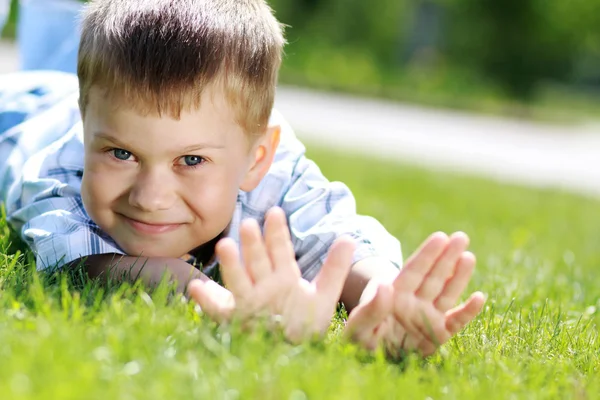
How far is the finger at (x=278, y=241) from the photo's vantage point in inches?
81.0

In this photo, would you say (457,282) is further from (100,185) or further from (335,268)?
(100,185)

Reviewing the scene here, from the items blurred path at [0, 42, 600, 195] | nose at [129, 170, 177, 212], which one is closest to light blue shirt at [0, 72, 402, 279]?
nose at [129, 170, 177, 212]

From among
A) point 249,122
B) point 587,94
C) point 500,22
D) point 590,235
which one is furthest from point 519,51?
point 249,122

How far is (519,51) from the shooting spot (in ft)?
68.3

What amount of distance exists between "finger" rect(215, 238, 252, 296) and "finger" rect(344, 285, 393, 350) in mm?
282

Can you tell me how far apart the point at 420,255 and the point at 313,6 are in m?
20.8

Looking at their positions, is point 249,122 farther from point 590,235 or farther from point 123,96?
point 590,235

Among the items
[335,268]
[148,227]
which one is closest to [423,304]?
[335,268]

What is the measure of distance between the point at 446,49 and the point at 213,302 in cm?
2021

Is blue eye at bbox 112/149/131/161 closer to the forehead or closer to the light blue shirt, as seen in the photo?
the forehead

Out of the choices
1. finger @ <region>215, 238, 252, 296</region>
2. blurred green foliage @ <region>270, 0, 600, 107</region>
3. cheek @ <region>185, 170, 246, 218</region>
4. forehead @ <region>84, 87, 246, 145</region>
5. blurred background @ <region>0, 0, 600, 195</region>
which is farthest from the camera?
blurred green foliage @ <region>270, 0, 600, 107</region>

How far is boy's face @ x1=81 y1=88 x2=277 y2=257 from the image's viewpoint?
2.44m

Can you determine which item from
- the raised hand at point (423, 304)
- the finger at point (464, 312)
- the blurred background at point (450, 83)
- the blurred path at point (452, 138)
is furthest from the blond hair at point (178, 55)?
the blurred background at point (450, 83)

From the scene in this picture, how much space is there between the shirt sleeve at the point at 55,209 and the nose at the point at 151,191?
249mm
